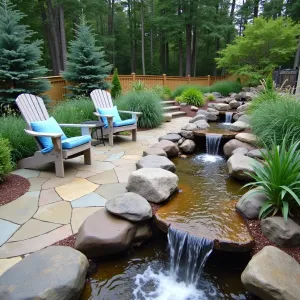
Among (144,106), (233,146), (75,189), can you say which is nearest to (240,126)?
(233,146)

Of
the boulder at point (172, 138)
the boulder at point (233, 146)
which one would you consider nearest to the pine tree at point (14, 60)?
the boulder at point (172, 138)

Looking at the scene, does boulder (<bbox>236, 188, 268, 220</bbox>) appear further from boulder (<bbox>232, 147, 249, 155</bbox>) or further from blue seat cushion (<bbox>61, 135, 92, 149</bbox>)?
blue seat cushion (<bbox>61, 135, 92, 149</bbox>)

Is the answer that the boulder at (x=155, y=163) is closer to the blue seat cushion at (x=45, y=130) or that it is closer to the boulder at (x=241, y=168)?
the boulder at (x=241, y=168)

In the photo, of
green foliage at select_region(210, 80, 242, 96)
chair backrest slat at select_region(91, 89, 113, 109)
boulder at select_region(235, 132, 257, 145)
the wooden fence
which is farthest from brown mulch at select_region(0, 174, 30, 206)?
green foliage at select_region(210, 80, 242, 96)

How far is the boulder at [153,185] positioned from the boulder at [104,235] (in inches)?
17.4

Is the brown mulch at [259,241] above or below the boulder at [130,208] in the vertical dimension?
below

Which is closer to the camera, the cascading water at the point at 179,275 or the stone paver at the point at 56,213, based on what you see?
the cascading water at the point at 179,275

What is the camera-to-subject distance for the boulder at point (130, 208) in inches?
81.6

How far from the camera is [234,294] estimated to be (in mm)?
1704

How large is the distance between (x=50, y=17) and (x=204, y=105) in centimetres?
990

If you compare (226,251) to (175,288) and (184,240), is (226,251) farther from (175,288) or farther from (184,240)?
(175,288)

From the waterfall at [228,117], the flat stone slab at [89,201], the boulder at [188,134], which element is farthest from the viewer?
the waterfall at [228,117]

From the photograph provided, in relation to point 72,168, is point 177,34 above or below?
above

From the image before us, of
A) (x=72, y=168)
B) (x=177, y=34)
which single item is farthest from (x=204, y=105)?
(x=177, y=34)
